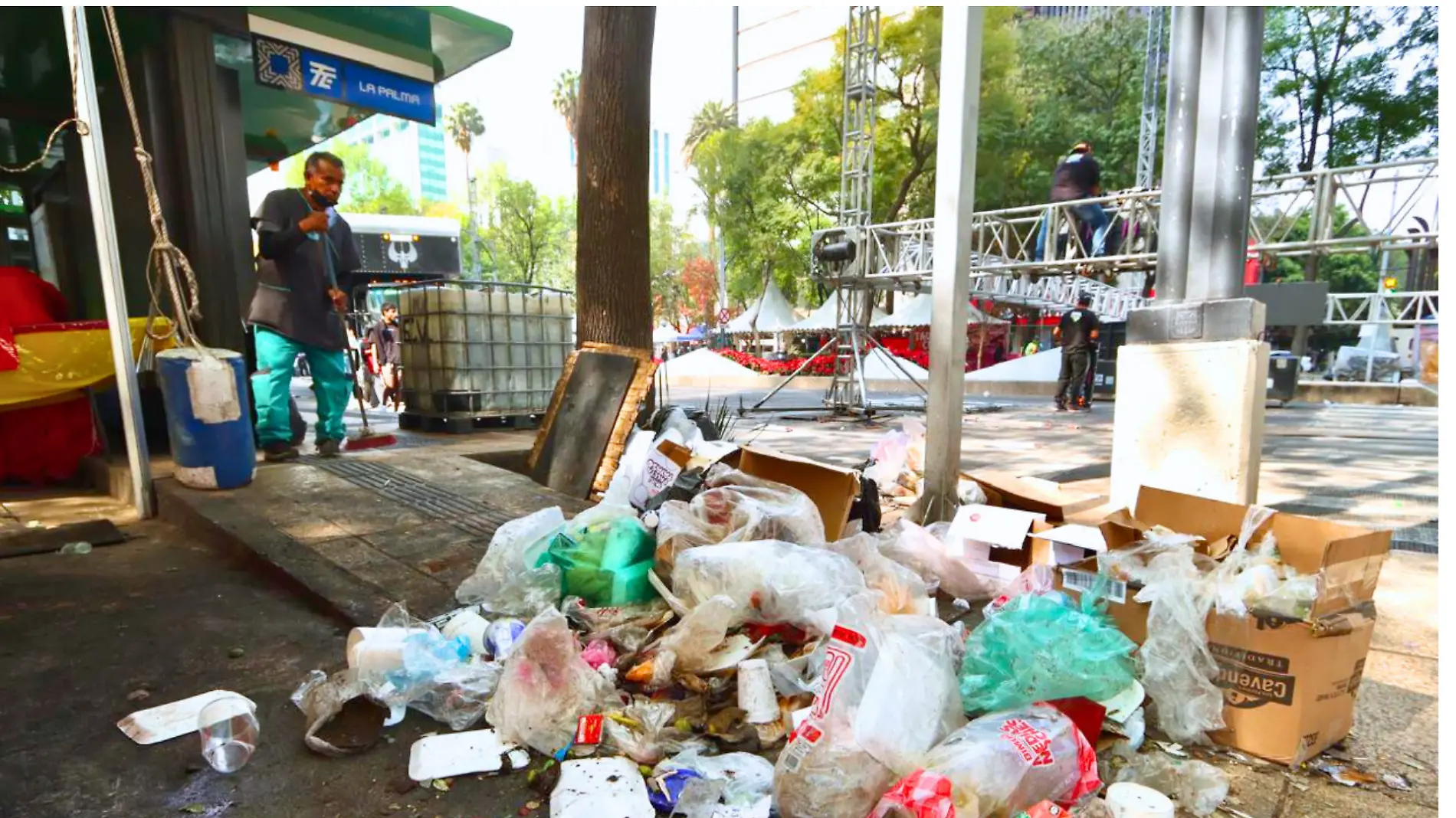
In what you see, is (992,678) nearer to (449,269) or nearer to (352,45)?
(352,45)

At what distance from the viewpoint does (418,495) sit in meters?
3.73

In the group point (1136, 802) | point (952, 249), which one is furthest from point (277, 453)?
point (1136, 802)

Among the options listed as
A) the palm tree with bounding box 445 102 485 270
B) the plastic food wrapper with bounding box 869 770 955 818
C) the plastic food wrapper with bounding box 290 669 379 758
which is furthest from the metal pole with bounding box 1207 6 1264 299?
the palm tree with bounding box 445 102 485 270

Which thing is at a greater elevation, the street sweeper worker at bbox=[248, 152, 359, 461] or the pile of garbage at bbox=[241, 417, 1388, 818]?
→ the street sweeper worker at bbox=[248, 152, 359, 461]

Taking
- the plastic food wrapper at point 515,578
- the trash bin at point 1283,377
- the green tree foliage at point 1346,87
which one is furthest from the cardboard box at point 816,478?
the green tree foliage at point 1346,87

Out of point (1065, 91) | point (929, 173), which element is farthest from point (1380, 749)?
point (1065, 91)

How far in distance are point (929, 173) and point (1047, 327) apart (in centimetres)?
794

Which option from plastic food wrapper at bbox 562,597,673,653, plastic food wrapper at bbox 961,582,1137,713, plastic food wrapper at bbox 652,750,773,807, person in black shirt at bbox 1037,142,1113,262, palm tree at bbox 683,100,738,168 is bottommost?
plastic food wrapper at bbox 652,750,773,807

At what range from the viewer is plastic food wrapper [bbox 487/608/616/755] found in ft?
5.55

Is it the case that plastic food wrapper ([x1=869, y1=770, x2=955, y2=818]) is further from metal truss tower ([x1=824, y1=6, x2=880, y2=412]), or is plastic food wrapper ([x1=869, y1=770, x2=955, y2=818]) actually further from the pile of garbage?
metal truss tower ([x1=824, y1=6, x2=880, y2=412])

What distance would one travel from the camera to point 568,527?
2.59m

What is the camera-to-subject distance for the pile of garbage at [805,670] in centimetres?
143

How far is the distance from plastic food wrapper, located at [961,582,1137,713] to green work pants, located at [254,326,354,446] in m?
4.30

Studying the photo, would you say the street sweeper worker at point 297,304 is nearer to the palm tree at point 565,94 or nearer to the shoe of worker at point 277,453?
the shoe of worker at point 277,453
